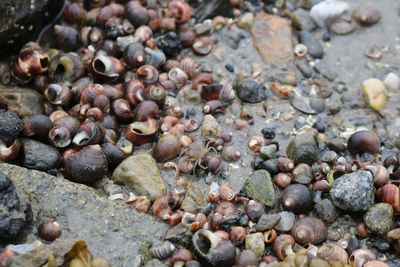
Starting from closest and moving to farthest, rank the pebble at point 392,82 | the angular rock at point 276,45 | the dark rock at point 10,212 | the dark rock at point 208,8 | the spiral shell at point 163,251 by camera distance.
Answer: the dark rock at point 10,212
the spiral shell at point 163,251
the pebble at point 392,82
the angular rock at point 276,45
the dark rock at point 208,8

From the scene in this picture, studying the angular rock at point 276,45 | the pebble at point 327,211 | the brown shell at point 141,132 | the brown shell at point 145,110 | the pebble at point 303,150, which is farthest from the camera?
the angular rock at point 276,45

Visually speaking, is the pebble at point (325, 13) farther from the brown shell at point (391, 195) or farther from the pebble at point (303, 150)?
the brown shell at point (391, 195)

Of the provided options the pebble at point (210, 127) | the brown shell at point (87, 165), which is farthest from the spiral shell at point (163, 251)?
the pebble at point (210, 127)

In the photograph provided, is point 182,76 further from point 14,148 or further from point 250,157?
point 14,148

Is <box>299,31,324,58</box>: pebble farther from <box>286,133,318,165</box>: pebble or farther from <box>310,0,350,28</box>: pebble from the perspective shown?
<box>286,133,318,165</box>: pebble

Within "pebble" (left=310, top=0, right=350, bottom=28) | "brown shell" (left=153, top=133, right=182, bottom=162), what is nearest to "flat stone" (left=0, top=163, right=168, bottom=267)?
"brown shell" (left=153, top=133, right=182, bottom=162)

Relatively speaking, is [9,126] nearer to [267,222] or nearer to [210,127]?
[210,127]
